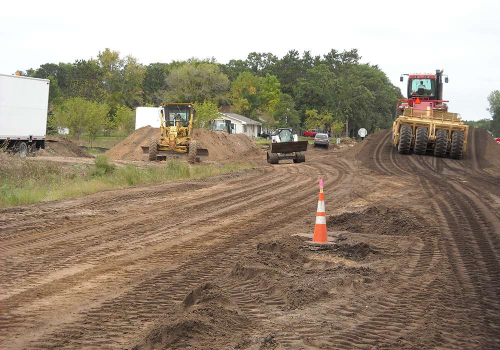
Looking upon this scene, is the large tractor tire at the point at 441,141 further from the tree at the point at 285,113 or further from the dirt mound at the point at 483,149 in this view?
the tree at the point at 285,113

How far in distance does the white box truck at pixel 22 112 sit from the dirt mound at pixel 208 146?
27.5 feet

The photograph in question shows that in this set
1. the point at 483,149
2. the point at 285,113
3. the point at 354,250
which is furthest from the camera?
the point at 285,113

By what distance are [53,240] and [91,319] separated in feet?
15.3

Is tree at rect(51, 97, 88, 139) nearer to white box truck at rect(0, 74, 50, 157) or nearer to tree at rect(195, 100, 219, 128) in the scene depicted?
tree at rect(195, 100, 219, 128)

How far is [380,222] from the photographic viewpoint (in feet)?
41.1

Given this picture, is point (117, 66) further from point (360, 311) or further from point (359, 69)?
point (360, 311)

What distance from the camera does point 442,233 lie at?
37.0 feet

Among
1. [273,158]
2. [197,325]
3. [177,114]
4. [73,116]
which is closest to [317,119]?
[73,116]

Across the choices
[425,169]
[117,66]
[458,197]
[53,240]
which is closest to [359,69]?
[117,66]

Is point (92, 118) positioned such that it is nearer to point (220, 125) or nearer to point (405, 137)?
point (220, 125)

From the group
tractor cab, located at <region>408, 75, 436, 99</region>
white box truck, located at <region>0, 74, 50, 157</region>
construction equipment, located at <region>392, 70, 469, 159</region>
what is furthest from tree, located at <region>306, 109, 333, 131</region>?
white box truck, located at <region>0, 74, 50, 157</region>

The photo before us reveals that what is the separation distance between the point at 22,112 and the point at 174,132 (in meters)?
7.82

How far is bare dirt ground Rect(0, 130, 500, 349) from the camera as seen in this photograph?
17.7 ft

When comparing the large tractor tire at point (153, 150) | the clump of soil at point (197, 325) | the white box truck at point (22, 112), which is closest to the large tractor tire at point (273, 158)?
the large tractor tire at point (153, 150)
